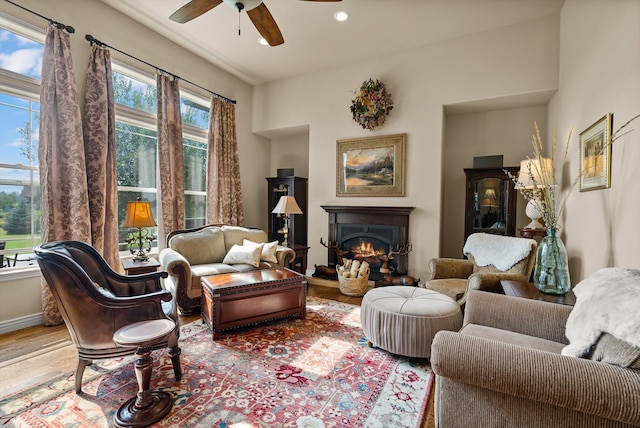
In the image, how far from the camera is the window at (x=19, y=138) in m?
2.80

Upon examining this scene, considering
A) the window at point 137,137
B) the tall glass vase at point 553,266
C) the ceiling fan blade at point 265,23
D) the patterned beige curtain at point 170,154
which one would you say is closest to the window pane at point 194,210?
the window at point 137,137

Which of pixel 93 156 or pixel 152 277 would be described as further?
pixel 93 156

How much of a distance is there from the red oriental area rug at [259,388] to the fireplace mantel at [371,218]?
1.98 meters

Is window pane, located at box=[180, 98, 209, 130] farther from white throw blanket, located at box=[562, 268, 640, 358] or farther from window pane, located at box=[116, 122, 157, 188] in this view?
white throw blanket, located at box=[562, 268, 640, 358]

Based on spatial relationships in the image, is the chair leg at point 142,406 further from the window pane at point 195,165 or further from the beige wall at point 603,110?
the window pane at point 195,165

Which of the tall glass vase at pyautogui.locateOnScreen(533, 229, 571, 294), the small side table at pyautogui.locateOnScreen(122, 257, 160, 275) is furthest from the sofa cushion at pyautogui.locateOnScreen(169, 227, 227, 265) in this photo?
the tall glass vase at pyautogui.locateOnScreen(533, 229, 571, 294)

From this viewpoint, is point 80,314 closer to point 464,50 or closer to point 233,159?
point 233,159

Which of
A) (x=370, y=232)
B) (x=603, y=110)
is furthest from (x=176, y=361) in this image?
(x=603, y=110)

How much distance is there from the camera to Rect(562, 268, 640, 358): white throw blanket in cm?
100

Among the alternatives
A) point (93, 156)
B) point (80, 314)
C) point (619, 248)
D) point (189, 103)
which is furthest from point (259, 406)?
point (189, 103)

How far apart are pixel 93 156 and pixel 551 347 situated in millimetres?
4173

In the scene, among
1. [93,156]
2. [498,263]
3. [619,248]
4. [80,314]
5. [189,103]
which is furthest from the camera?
[189,103]

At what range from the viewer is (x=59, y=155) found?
294cm

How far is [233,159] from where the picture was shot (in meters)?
5.07
